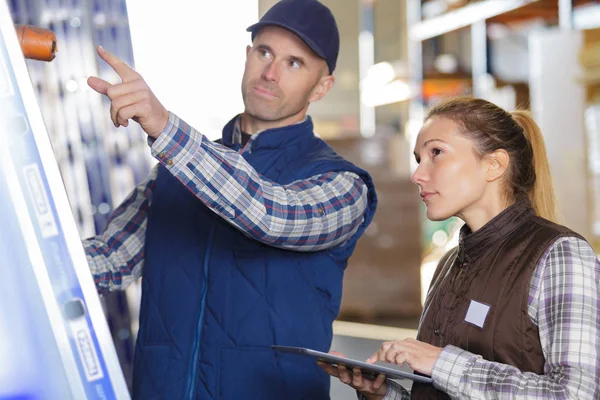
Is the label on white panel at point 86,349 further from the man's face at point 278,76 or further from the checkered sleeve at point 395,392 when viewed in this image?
the man's face at point 278,76

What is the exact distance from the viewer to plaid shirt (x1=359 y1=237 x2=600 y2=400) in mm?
1000

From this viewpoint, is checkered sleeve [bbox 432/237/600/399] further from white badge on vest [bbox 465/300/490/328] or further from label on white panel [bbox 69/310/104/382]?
label on white panel [bbox 69/310/104/382]

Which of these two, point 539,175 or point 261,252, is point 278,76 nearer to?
point 261,252

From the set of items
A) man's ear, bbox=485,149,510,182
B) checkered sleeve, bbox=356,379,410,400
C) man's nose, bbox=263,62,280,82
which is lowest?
checkered sleeve, bbox=356,379,410,400

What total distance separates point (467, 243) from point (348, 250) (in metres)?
0.39

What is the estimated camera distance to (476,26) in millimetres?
4477

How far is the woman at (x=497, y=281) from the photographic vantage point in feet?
3.35

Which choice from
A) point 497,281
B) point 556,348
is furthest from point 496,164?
point 556,348

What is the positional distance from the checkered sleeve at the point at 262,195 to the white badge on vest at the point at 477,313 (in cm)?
34

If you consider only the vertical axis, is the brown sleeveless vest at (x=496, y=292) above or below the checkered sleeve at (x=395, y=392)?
above

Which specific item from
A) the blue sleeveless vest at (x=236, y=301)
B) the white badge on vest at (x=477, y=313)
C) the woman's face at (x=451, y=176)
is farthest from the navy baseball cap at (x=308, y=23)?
the white badge on vest at (x=477, y=313)

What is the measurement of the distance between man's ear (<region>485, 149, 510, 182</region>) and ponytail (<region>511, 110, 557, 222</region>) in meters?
0.09

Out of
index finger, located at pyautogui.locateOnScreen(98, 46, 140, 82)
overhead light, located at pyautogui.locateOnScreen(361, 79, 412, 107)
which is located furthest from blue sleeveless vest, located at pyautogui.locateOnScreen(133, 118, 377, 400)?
overhead light, located at pyautogui.locateOnScreen(361, 79, 412, 107)

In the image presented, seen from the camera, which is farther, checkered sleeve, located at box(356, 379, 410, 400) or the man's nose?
the man's nose
